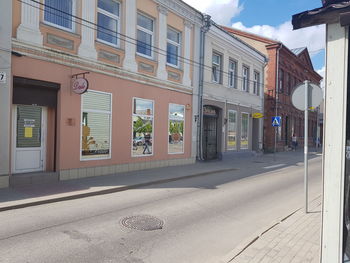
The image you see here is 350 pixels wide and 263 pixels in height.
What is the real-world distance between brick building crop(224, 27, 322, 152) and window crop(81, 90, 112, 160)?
15.8m

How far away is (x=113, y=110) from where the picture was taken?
11.0 metres

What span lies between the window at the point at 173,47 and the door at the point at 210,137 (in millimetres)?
3913

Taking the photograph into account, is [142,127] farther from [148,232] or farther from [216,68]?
[148,232]

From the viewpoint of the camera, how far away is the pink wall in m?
8.99

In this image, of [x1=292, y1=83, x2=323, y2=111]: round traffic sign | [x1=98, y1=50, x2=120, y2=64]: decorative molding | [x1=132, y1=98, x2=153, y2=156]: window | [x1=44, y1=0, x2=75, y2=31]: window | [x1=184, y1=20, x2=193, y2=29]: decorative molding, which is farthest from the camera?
[x1=184, y1=20, x2=193, y2=29]: decorative molding

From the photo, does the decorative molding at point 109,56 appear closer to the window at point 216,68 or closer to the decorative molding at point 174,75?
the decorative molding at point 174,75

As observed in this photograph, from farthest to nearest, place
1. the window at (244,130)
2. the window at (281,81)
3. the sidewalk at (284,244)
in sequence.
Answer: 1. the window at (281,81)
2. the window at (244,130)
3. the sidewalk at (284,244)

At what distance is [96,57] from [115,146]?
3.18 meters

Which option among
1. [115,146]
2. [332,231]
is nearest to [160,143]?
[115,146]

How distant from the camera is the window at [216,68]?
56.4 ft

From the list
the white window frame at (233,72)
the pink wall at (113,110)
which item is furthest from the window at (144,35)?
the white window frame at (233,72)

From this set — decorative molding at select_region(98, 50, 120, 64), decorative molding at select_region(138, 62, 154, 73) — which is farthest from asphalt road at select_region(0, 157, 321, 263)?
decorative molding at select_region(138, 62, 154, 73)

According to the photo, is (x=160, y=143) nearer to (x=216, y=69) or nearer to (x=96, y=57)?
(x=96, y=57)

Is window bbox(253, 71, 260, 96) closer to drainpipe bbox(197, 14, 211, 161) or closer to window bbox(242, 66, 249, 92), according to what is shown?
window bbox(242, 66, 249, 92)
